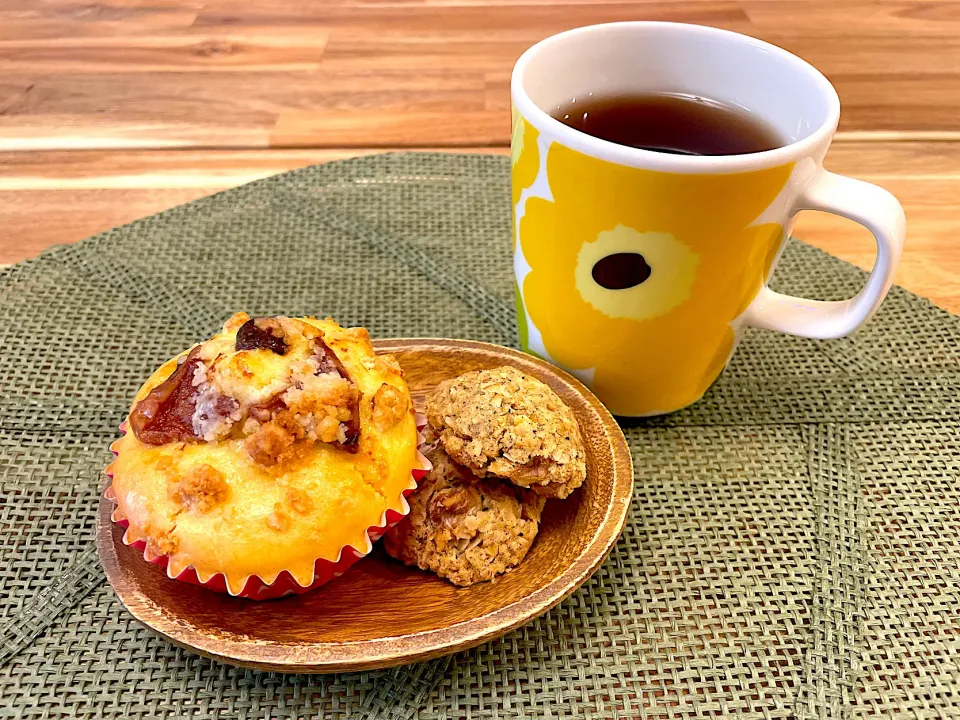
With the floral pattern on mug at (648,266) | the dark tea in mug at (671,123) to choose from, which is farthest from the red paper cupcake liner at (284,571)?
the dark tea in mug at (671,123)

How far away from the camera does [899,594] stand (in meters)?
0.69

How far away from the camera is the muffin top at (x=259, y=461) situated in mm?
582

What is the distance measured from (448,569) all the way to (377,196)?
26.5 inches

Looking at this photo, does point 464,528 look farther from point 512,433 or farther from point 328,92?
point 328,92

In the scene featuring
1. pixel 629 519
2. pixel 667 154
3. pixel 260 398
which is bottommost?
pixel 629 519

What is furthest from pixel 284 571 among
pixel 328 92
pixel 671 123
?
pixel 328 92

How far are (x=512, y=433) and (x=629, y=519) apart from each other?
0.19 meters

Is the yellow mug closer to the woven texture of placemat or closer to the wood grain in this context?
the woven texture of placemat

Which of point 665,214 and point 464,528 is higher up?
point 665,214

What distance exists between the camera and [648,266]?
69 cm

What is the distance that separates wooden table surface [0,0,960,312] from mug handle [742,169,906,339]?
1.09 ft

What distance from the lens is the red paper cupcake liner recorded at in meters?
0.59

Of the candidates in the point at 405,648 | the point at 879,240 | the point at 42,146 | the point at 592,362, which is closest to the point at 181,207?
the point at 42,146

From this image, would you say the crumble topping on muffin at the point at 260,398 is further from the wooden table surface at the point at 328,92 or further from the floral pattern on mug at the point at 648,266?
the wooden table surface at the point at 328,92
